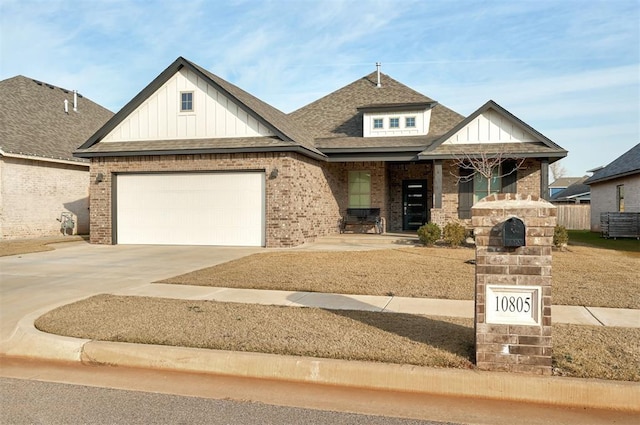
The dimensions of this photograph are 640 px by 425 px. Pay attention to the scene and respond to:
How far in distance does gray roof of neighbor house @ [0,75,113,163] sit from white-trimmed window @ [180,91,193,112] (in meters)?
7.24

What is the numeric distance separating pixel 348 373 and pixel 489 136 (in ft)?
51.2

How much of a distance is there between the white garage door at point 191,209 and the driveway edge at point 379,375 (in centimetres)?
1107

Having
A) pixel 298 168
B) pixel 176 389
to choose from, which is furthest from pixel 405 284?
pixel 298 168

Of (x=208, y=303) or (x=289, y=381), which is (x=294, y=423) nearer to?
(x=289, y=381)

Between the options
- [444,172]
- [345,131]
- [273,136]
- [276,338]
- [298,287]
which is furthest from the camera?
[345,131]

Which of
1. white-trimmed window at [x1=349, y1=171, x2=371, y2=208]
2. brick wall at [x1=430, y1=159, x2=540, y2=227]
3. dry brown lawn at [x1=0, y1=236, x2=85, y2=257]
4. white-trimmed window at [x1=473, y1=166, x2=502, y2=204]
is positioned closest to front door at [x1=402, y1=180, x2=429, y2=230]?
white-trimmed window at [x1=349, y1=171, x2=371, y2=208]

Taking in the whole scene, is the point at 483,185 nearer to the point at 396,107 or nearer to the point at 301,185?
the point at 396,107

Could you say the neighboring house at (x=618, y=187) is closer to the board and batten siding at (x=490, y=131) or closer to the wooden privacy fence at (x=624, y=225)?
the wooden privacy fence at (x=624, y=225)

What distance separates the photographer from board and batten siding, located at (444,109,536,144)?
1844cm

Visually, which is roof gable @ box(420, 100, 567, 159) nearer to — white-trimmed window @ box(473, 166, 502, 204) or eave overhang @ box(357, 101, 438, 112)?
white-trimmed window @ box(473, 166, 502, 204)

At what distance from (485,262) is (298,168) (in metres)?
12.2

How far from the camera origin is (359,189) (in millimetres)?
21641

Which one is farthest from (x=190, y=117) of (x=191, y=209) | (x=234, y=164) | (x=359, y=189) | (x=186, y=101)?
(x=359, y=189)

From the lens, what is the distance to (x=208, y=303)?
25.2 feet
